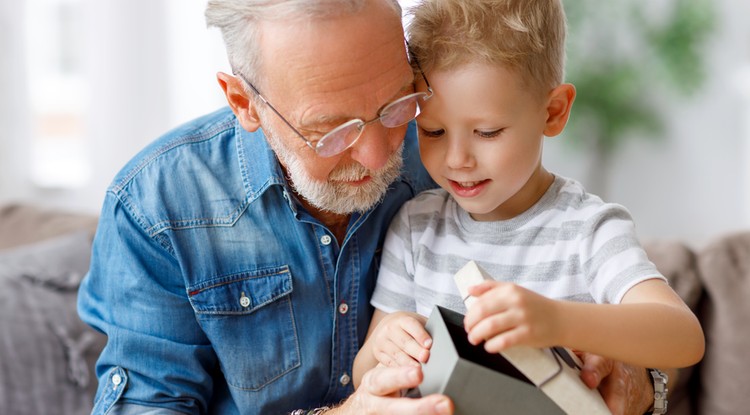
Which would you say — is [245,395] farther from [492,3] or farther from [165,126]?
[165,126]

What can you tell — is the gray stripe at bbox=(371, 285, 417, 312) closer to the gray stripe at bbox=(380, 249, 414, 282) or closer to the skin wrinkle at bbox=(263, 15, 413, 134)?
the gray stripe at bbox=(380, 249, 414, 282)

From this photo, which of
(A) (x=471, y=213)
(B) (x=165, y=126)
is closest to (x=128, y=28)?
(B) (x=165, y=126)

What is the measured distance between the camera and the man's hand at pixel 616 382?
132 centimetres

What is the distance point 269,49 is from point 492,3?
405mm

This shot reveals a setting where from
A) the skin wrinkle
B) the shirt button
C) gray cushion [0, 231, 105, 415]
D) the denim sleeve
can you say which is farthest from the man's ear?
gray cushion [0, 231, 105, 415]

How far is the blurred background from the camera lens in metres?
4.84

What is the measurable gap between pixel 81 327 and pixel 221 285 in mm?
942

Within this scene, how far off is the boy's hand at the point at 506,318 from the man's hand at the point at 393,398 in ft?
0.39

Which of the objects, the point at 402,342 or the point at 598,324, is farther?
the point at 402,342

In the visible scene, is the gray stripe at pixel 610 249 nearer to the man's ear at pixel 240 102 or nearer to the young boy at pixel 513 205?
the young boy at pixel 513 205

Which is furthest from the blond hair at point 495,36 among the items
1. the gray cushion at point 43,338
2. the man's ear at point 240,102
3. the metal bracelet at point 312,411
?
the gray cushion at point 43,338

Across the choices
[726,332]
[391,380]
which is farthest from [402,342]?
[726,332]

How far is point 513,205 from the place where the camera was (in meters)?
1.61

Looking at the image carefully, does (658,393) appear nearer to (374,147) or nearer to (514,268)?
(514,268)
